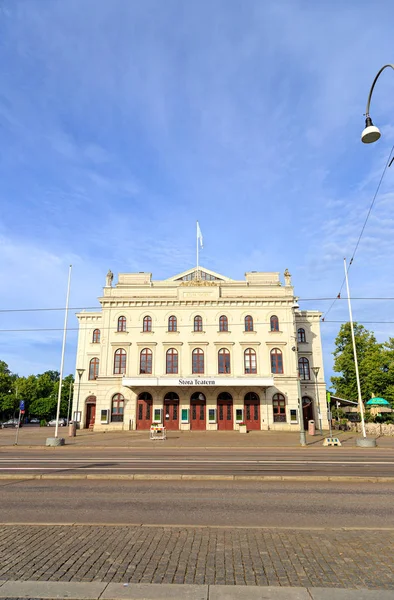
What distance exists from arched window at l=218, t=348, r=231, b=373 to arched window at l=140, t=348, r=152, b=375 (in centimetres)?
690

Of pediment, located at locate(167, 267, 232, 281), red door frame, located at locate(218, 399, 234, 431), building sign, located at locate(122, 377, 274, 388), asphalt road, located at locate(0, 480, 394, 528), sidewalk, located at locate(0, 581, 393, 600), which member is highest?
pediment, located at locate(167, 267, 232, 281)

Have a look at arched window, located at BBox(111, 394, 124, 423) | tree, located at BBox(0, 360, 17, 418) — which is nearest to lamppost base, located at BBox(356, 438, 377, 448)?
arched window, located at BBox(111, 394, 124, 423)

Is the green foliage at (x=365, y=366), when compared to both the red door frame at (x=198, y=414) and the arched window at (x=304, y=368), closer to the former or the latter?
the arched window at (x=304, y=368)

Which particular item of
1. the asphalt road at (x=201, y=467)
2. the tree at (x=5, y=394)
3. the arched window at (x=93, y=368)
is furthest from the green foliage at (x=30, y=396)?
the asphalt road at (x=201, y=467)

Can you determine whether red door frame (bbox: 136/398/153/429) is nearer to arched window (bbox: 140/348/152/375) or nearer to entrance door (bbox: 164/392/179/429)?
entrance door (bbox: 164/392/179/429)

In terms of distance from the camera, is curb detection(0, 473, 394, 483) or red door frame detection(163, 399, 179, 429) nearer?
curb detection(0, 473, 394, 483)

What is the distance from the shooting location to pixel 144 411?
1464 inches

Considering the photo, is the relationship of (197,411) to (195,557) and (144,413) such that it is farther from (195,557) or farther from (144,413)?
(195,557)

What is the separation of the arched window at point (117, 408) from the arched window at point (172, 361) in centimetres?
538

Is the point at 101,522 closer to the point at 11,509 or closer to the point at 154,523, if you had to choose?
the point at 154,523

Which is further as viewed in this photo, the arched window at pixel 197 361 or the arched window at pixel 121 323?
the arched window at pixel 121 323

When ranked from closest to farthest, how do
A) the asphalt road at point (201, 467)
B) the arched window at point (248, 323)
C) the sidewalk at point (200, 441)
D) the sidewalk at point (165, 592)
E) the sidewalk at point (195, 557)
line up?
the sidewalk at point (165, 592), the sidewalk at point (195, 557), the asphalt road at point (201, 467), the sidewalk at point (200, 441), the arched window at point (248, 323)

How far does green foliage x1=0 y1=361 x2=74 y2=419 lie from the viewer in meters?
68.2

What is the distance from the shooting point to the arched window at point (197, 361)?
37.6m
